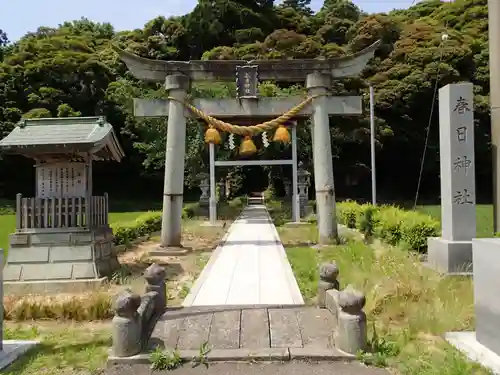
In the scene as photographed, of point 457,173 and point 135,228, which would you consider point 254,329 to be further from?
point 135,228

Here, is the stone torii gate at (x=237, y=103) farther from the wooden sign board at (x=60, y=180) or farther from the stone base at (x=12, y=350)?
the stone base at (x=12, y=350)

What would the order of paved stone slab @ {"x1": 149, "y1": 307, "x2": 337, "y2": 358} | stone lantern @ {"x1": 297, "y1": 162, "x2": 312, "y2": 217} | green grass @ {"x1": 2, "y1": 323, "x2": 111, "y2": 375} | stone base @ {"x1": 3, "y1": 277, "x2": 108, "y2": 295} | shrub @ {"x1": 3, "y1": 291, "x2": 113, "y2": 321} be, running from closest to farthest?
green grass @ {"x1": 2, "y1": 323, "x2": 111, "y2": 375}, paved stone slab @ {"x1": 149, "y1": 307, "x2": 337, "y2": 358}, shrub @ {"x1": 3, "y1": 291, "x2": 113, "y2": 321}, stone base @ {"x1": 3, "y1": 277, "x2": 108, "y2": 295}, stone lantern @ {"x1": 297, "y1": 162, "x2": 312, "y2": 217}

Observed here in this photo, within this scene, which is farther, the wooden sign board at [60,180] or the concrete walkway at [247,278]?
the wooden sign board at [60,180]

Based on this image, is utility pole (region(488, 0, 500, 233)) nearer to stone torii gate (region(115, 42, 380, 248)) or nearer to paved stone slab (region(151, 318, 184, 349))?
stone torii gate (region(115, 42, 380, 248))

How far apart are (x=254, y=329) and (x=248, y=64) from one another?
8.37 m

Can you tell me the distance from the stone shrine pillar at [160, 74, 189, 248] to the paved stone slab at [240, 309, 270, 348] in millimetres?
6379

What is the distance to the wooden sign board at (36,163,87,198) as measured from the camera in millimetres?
8445

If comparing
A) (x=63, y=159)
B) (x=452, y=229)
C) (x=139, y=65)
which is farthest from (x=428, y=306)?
(x=139, y=65)

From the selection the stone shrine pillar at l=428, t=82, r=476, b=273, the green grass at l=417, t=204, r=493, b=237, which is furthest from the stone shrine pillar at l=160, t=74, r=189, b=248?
the green grass at l=417, t=204, r=493, b=237

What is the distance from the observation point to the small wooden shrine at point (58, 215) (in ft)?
26.1

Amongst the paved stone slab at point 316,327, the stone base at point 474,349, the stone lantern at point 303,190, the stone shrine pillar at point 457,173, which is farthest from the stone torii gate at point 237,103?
the stone lantern at point 303,190

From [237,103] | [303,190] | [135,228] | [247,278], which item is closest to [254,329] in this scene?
[247,278]

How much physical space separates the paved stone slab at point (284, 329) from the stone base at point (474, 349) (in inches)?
64.7

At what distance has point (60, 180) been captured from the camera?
333 inches
